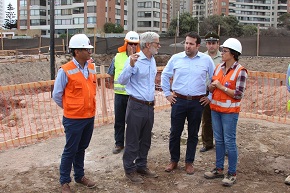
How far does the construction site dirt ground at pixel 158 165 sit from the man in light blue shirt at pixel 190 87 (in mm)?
499

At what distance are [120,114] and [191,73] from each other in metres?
1.57

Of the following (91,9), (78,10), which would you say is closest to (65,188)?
(91,9)

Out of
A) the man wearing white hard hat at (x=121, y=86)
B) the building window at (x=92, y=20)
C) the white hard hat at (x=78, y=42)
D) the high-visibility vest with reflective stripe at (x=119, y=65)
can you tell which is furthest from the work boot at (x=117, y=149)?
the building window at (x=92, y=20)

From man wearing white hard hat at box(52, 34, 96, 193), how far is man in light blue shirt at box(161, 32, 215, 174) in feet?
3.83

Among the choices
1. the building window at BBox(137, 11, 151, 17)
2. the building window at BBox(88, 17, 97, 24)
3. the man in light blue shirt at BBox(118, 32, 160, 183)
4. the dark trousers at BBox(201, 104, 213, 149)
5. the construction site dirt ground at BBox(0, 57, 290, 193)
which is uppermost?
the building window at BBox(137, 11, 151, 17)

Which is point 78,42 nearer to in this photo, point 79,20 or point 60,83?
point 60,83

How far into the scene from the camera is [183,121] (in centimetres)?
482

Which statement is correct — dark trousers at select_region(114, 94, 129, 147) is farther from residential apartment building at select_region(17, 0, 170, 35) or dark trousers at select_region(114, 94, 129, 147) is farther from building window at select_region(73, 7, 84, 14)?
building window at select_region(73, 7, 84, 14)

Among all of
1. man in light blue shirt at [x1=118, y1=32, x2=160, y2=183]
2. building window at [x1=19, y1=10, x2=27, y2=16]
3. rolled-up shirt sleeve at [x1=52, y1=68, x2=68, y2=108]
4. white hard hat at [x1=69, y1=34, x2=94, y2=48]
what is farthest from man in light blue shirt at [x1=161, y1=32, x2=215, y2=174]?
building window at [x1=19, y1=10, x2=27, y2=16]

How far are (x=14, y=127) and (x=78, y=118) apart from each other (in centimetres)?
568

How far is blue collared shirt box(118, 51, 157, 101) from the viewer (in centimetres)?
442

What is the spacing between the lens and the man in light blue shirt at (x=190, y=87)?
184 inches

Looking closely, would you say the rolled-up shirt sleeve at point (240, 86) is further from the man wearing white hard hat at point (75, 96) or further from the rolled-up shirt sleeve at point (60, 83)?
the rolled-up shirt sleeve at point (60, 83)

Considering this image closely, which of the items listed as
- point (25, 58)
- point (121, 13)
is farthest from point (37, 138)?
point (121, 13)
